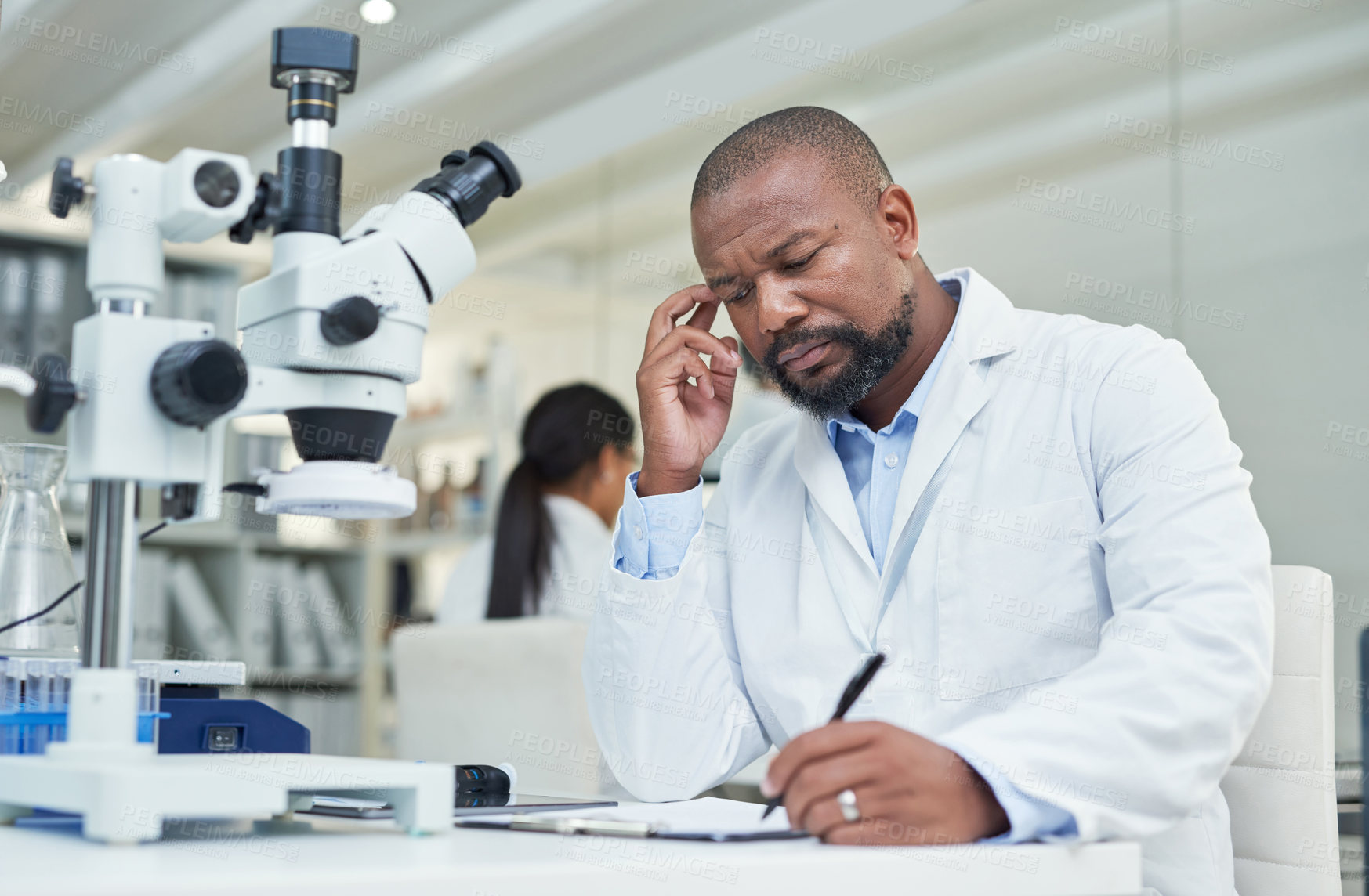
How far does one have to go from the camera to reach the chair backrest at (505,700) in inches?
81.6

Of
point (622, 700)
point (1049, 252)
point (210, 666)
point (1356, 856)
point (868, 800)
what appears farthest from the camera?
point (1049, 252)

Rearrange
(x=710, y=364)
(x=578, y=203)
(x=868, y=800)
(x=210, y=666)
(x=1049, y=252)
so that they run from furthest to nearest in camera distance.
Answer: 1. (x=578, y=203)
2. (x=1049, y=252)
3. (x=710, y=364)
4. (x=210, y=666)
5. (x=868, y=800)

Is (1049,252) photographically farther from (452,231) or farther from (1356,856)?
(452,231)

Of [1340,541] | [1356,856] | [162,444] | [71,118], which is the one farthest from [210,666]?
[71,118]

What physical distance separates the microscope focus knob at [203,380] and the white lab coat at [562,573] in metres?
1.89

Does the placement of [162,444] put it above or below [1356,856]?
above

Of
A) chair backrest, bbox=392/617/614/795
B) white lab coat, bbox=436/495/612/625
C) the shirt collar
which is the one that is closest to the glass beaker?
the shirt collar

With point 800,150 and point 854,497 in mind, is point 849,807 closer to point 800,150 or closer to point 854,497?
point 854,497

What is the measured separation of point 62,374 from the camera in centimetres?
75

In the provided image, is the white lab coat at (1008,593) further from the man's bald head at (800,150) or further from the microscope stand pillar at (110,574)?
the microscope stand pillar at (110,574)

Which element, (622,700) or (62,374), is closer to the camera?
(62,374)

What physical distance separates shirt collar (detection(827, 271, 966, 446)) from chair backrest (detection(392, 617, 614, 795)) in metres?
0.77

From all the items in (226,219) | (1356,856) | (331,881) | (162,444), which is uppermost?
(226,219)

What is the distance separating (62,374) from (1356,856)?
1.87 meters
